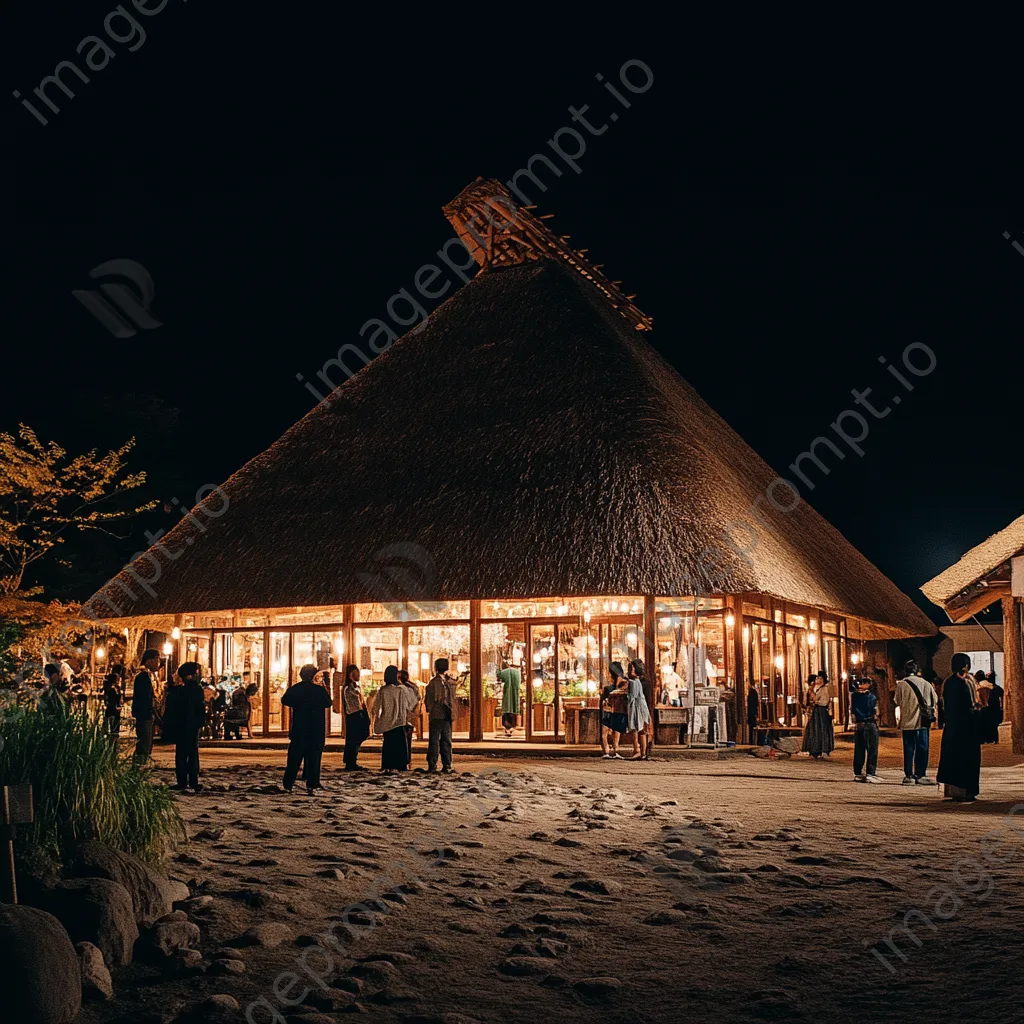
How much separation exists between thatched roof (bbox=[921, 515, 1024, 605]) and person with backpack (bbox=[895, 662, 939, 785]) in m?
3.62

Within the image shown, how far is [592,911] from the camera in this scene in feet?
20.3

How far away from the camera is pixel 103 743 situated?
6.57 m

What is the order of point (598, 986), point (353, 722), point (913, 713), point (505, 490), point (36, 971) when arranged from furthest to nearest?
point (505, 490) → point (353, 722) → point (913, 713) → point (598, 986) → point (36, 971)

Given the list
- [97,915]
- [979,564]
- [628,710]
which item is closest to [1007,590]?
[979,564]

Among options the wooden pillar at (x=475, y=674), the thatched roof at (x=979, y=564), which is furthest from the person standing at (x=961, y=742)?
the wooden pillar at (x=475, y=674)

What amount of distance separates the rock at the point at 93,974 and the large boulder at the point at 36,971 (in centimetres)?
15

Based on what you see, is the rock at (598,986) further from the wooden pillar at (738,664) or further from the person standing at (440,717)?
the wooden pillar at (738,664)

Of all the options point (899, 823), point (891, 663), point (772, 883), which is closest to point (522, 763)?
point (899, 823)

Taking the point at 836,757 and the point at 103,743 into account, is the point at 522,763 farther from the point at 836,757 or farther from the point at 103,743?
the point at 103,743

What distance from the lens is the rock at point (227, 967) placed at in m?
5.04

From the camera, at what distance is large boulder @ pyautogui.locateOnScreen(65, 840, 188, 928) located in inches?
221

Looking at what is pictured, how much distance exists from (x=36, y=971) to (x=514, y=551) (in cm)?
1430

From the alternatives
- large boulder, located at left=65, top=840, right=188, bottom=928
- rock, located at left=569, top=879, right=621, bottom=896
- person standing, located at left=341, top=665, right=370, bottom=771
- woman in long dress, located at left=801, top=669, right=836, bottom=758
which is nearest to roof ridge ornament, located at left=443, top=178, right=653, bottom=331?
woman in long dress, located at left=801, top=669, right=836, bottom=758

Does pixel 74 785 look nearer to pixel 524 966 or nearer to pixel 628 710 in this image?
pixel 524 966
